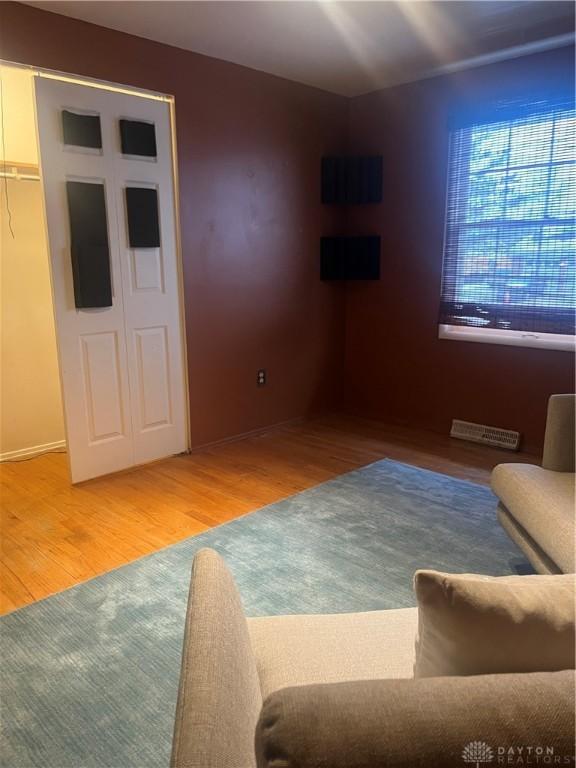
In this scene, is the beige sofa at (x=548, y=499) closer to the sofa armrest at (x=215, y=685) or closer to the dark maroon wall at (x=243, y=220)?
the sofa armrest at (x=215, y=685)

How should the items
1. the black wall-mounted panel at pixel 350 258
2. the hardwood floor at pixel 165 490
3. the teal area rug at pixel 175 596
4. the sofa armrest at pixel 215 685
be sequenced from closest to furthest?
1. the sofa armrest at pixel 215 685
2. the teal area rug at pixel 175 596
3. the hardwood floor at pixel 165 490
4. the black wall-mounted panel at pixel 350 258

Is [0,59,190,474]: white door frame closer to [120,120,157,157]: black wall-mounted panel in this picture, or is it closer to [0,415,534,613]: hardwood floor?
[120,120,157,157]: black wall-mounted panel

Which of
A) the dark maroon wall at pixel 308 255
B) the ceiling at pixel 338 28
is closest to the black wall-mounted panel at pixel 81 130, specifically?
the dark maroon wall at pixel 308 255

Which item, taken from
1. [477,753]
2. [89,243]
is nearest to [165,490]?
[89,243]

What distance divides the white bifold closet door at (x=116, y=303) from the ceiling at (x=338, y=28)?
0.42 meters

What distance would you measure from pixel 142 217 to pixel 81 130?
568 mm

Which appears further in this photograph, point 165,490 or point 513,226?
point 513,226

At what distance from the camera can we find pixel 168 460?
3789 millimetres

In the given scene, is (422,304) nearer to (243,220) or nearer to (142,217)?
(243,220)

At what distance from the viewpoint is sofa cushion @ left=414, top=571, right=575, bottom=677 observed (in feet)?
2.59

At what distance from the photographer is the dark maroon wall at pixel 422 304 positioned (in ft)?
12.5

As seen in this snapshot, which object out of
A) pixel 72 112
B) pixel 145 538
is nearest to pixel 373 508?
pixel 145 538

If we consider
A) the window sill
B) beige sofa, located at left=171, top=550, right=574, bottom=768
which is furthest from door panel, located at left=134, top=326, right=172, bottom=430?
beige sofa, located at left=171, top=550, right=574, bottom=768

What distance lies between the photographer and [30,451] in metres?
3.89
